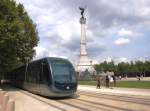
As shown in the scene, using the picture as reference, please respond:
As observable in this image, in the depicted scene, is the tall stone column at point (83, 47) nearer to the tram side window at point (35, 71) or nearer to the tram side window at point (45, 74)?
the tram side window at point (35, 71)

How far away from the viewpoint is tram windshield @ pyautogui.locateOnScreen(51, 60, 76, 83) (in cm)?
2193

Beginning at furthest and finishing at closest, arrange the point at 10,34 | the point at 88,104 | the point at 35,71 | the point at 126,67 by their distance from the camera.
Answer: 1. the point at 126,67
2. the point at 10,34
3. the point at 35,71
4. the point at 88,104

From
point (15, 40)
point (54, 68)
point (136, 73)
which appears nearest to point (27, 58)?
point (15, 40)

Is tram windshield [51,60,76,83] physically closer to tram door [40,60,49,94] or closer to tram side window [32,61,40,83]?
tram door [40,60,49,94]

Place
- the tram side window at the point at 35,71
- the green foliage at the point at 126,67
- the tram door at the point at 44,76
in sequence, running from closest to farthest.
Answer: the tram door at the point at 44,76
the tram side window at the point at 35,71
the green foliage at the point at 126,67

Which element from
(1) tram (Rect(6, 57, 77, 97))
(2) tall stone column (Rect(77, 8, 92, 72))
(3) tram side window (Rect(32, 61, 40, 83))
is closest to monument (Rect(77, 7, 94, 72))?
(2) tall stone column (Rect(77, 8, 92, 72))

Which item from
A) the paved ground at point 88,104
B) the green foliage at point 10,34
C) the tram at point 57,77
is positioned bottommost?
the paved ground at point 88,104

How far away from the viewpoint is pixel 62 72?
877 inches

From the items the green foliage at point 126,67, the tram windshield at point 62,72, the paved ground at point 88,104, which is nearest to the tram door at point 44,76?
the tram windshield at point 62,72

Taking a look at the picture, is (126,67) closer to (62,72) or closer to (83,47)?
(83,47)

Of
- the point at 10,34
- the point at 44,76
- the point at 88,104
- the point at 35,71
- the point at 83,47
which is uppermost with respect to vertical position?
the point at 83,47

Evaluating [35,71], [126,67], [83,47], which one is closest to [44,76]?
[35,71]

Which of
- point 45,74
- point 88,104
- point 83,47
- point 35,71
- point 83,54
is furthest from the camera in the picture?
point 83,54

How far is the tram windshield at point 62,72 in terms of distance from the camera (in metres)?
21.9
